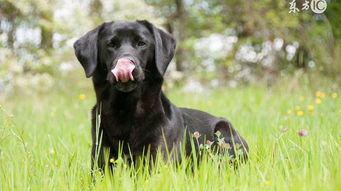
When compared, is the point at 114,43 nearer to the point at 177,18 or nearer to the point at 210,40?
the point at 210,40

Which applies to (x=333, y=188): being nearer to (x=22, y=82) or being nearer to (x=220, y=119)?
(x=220, y=119)

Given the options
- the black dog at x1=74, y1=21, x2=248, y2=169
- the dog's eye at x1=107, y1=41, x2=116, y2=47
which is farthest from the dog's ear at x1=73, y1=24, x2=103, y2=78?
the dog's eye at x1=107, y1=41, x2=116, y2=47

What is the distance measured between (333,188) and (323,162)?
2.50 feet

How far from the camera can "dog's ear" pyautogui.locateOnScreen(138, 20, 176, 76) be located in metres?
3.66

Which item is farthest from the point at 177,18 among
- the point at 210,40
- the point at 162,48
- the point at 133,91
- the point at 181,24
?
the point at 133,91

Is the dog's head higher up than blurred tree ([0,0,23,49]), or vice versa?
blurred tree ([0,0,23,49])

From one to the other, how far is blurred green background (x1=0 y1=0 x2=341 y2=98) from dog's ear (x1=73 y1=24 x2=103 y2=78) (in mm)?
5544

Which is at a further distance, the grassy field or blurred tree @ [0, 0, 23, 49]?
blurred tree @ [0, 0, 23, 49]

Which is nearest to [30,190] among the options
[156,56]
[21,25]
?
[156,56]

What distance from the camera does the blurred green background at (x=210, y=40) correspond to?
33.0 feet

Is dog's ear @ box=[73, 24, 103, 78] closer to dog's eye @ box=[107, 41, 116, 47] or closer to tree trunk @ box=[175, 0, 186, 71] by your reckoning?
dog's eye @ box=[107, 41, 116, 47]

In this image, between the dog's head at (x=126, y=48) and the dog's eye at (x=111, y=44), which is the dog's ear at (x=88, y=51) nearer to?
the dog's head at (x=126, y=48)

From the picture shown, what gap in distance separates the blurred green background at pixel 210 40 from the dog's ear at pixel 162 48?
516 cm

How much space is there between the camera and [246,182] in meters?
2.44
